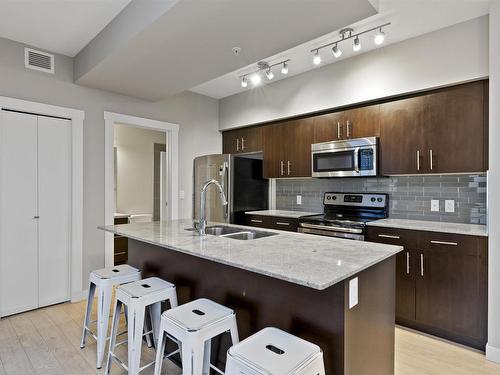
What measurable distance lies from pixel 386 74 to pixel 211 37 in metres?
1.83

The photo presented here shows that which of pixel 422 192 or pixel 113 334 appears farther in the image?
pixel 422 192

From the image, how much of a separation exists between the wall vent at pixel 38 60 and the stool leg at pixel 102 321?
2504mm

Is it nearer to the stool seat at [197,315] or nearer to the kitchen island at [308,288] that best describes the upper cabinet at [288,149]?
the kitchen island at [308,288]

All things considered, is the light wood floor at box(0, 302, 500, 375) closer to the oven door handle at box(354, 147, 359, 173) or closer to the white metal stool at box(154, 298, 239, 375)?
the white metal stool at box(154, 298, 239, 375)

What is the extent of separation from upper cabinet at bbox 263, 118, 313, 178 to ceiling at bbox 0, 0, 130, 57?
235 centimetres

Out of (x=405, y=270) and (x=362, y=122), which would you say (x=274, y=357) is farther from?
(x=362, y=122)

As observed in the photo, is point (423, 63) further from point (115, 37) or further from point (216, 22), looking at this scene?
point (115, 37)

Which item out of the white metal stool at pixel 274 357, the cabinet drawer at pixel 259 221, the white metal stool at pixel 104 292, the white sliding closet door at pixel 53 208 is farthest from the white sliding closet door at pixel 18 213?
the white metal stool at pixel 274 357

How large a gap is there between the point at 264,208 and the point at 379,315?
303 cm

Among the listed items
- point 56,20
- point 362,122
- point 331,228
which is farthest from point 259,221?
point 56,20

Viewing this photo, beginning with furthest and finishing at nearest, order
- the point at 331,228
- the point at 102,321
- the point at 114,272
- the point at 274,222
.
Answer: the point at 274,222 < the point at 331,228 < the point at 114,272 < the point at 102,321

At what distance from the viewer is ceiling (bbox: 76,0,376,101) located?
1.98 m

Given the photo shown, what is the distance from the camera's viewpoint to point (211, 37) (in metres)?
2.38

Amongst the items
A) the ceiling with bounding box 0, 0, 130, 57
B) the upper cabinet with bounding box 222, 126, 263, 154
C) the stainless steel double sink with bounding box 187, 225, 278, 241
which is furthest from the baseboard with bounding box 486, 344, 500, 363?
the ceiling with bounding box 0, 0, 130, 57
